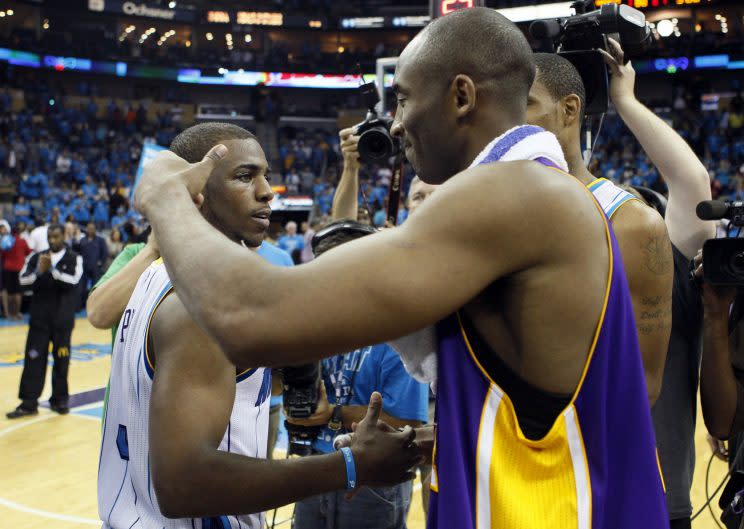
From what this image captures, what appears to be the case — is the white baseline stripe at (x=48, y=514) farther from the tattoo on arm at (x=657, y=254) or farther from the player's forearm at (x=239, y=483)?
the tattoo on arm at (x=657, y=254)

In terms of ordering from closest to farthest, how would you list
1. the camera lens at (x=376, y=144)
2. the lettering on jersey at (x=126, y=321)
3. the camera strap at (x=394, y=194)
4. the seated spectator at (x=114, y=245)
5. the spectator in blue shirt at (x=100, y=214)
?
the lettering on jersey at (x=126, y=321), the camera lens at (x=376, y=144), the camera strap at (x=394, y=194), the seated spectator at (x=114, y=245), the spectator in blue shirt at (x=100, y=214)

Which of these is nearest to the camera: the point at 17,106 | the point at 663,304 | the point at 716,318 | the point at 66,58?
the point at 663,304

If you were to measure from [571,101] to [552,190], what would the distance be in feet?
4.41

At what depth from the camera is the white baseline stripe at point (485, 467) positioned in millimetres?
1232

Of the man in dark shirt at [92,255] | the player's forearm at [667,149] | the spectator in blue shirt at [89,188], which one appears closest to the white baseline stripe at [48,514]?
the player's forearm at [667,149]

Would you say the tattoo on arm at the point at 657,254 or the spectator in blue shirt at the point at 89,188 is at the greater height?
the tattoo on arm at the point at 657,254

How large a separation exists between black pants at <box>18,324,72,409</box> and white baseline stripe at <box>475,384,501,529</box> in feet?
22.1

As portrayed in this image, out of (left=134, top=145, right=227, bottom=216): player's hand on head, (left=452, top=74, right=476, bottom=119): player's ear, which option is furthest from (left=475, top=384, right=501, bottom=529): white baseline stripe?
(left=134, top=145, right=227, bottom=216): player's hand on head

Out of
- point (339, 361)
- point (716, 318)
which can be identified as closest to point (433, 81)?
→ point (716, 318)

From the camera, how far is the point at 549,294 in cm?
118

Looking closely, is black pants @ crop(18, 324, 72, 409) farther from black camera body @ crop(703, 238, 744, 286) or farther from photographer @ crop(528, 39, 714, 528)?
black camera body @ crop(703, 238, 744, 286)

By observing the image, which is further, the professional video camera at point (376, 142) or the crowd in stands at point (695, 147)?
the crowd in stands at point (695, 147)

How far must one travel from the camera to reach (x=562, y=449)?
4.02 feet

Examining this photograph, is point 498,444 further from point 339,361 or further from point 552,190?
point 339,361
